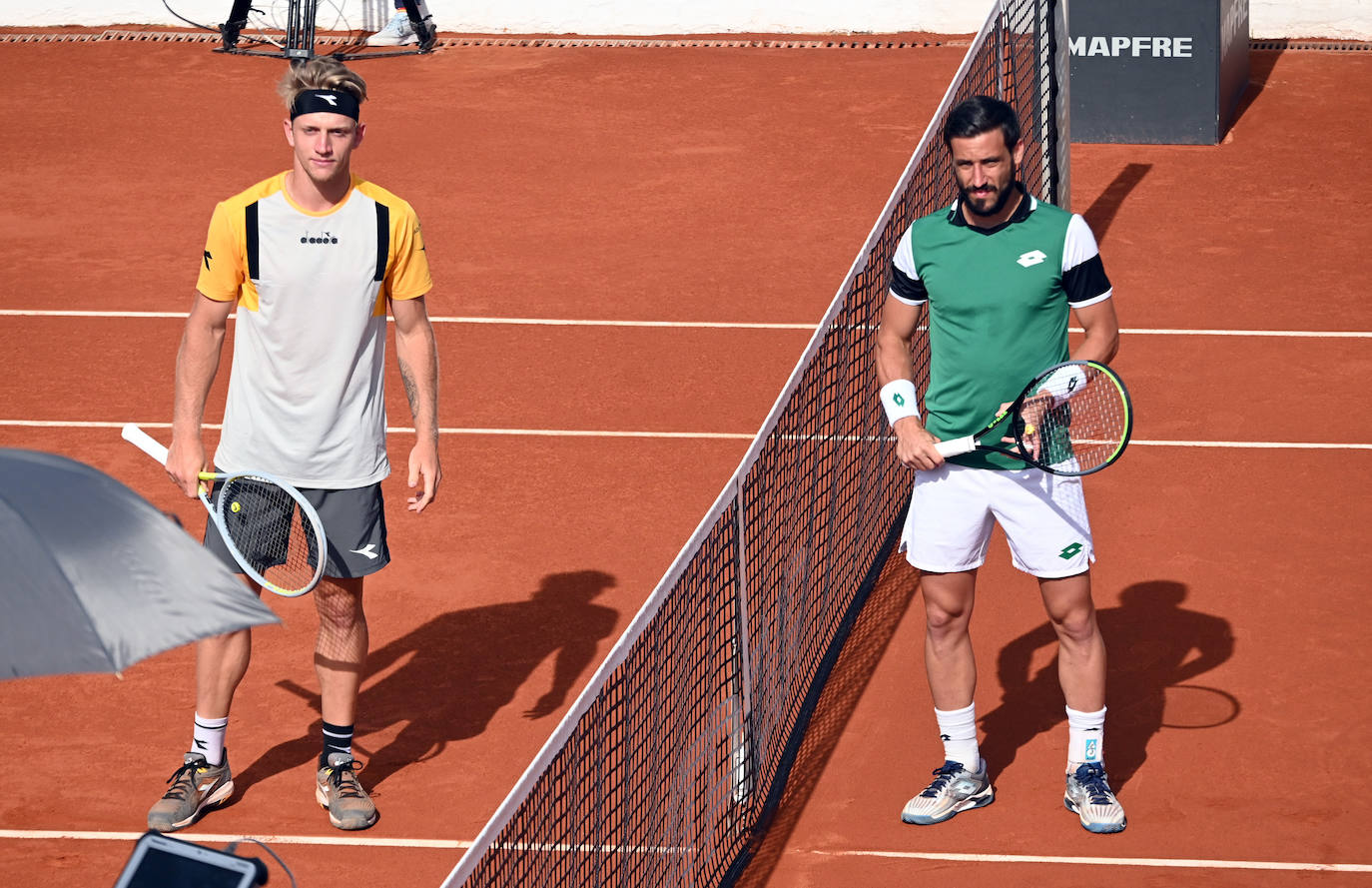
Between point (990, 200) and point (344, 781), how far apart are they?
2.68m

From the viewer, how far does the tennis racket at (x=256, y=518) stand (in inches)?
223

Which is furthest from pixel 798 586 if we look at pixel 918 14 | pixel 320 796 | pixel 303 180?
pixel 918 14

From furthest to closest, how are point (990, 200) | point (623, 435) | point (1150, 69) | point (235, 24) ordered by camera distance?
point (235, 24)
point (1150, 69)
point (623, 435)
point (990, 200)

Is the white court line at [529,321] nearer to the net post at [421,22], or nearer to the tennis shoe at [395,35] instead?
the net post at [421,22]

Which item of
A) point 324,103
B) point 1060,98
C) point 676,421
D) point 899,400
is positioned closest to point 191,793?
point 324,103

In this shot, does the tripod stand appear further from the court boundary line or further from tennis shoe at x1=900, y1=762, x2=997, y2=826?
tennis shoe at x1=900, y1=762, x2=997, y2=826

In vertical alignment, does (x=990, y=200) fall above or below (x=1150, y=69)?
above

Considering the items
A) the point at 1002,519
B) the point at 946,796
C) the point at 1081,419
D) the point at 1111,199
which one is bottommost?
the point at 1111,199

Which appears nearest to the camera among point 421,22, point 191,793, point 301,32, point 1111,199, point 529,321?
point 191,793

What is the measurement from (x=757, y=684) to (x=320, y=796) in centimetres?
143

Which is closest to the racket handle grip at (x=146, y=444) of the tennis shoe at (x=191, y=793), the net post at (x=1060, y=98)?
the tennis shoe at (x=191, y=793)

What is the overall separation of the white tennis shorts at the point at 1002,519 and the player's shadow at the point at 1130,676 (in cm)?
96

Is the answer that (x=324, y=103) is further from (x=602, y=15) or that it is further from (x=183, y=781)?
(x=602, y=15)

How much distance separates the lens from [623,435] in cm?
920
